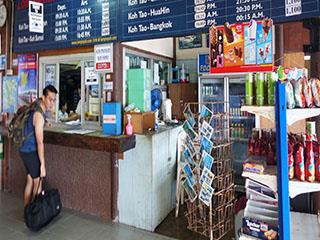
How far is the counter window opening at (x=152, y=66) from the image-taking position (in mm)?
3431

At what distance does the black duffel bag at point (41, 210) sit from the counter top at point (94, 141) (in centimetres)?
67

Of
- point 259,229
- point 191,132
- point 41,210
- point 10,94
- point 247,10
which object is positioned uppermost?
point 247,10

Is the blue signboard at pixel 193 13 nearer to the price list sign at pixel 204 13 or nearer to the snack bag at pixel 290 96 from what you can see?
the price list sign at pixel 204 13

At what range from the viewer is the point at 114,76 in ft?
10.7

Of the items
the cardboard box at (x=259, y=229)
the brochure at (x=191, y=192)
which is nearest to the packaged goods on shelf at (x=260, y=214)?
the cardboard box at (x=259, y=229)

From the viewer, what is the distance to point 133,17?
120 inches

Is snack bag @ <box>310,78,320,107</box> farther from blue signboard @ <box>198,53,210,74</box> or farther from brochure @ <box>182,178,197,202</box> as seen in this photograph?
blue signboard @ <box>198,53,210,74</box>

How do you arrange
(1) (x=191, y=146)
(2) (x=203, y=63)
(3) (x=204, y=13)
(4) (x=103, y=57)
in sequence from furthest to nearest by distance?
(2) (x=203, y=63) → (4) (x=103, y=57) → (1) (x=191, y=146) → (3) (x=204, y=13)

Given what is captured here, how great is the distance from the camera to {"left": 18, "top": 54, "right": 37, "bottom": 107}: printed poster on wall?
13.5 feet

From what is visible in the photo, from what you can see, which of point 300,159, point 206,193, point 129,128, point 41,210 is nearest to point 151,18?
point 129,128

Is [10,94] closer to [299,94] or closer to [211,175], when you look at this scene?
[211,175]

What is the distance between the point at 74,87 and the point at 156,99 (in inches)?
48.5

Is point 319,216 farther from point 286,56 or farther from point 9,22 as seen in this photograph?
point 9,22

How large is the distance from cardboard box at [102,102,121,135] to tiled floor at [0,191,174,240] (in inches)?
44.6
